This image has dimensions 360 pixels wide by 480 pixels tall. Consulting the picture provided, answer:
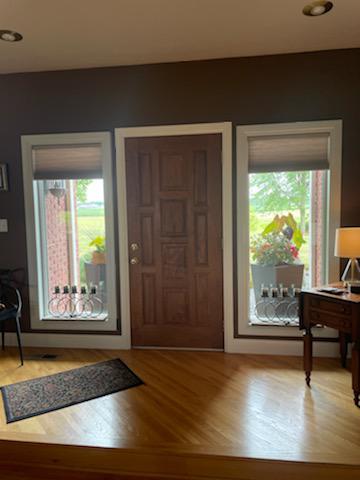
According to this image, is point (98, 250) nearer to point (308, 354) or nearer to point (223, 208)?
point (223, 208)

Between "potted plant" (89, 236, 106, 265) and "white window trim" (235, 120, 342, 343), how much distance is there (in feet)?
4.09

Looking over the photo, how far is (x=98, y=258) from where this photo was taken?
11.6ft

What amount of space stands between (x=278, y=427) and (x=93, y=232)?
2.23 meters

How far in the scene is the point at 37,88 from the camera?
132 inches

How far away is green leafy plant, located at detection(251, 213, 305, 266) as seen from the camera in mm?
3254

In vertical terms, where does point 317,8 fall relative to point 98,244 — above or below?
above

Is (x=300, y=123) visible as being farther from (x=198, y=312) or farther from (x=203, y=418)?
(x=203, y=418)

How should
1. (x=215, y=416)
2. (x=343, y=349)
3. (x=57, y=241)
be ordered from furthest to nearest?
(x=57, y=241) < (x=343, y=349) < (x=215, y=416)

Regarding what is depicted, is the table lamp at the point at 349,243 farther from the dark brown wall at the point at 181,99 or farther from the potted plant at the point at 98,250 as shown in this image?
the potted plant at the point at 98,250

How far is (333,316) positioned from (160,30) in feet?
7.46

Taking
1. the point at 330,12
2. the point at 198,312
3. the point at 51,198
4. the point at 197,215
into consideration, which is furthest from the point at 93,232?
the point at 330,12

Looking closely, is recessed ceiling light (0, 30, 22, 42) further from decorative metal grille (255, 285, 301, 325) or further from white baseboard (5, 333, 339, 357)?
decorative metal grille (255, 285, 301, 325)

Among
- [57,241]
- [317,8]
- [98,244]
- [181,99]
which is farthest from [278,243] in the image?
[57,241]

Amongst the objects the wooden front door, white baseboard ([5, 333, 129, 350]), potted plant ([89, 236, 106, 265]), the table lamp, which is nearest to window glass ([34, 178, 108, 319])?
potted plant ([89, 236, 106, 265])
